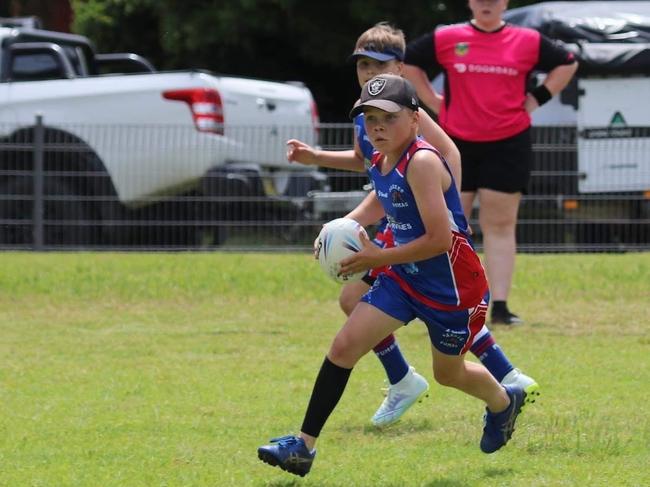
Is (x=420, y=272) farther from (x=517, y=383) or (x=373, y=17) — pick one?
(x=373, y=17)

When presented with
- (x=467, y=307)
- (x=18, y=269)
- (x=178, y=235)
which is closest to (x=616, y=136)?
(x=178, y=235)

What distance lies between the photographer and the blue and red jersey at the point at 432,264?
A: 526 cm

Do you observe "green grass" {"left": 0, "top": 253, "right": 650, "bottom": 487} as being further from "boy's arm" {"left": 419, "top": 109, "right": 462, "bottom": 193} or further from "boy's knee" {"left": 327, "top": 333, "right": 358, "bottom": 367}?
"boy's arm" {"left": 419, "top": 109, "right": 462, "bottom": 193}

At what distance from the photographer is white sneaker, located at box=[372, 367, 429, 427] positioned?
6223mm

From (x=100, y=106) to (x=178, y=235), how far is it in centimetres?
153

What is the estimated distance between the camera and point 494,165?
9000 mm

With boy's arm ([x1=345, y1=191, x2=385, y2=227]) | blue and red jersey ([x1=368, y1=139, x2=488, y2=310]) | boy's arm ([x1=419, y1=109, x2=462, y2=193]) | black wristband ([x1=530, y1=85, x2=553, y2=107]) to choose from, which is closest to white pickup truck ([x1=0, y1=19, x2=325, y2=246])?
black wristband ([x1=530, y1=85, x2=553, y2=107])

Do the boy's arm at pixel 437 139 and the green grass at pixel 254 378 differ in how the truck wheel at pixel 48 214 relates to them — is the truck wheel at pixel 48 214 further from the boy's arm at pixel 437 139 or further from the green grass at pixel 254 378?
the boy's arm at pixel 437 139

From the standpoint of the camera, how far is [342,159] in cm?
664

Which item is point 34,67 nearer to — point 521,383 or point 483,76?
point 483,76

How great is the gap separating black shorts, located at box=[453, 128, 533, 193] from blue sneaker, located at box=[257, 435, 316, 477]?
4113mm

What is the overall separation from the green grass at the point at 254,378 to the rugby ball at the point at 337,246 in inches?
31.1

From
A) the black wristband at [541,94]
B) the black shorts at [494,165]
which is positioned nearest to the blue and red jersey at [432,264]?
the black shorts at [494,165]

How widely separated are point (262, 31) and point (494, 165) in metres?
16.2
